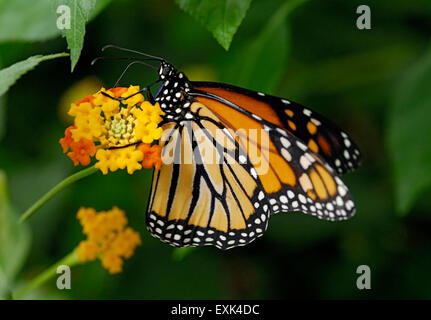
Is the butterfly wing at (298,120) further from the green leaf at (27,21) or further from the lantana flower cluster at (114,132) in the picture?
the green leaf at (27,21)

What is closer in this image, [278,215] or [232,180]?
[232,180]

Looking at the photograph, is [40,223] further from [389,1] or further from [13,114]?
[389,1]

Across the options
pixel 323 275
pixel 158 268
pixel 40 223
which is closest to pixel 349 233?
pixel 323 275

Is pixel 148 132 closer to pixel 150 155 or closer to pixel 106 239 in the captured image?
pixel 150 155

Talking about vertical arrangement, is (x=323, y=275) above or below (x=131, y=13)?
below

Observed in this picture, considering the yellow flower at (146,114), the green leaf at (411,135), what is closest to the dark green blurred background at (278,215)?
the green leaf at (411,135)

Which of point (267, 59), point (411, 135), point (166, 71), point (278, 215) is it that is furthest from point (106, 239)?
Answer: point (278, 215)
